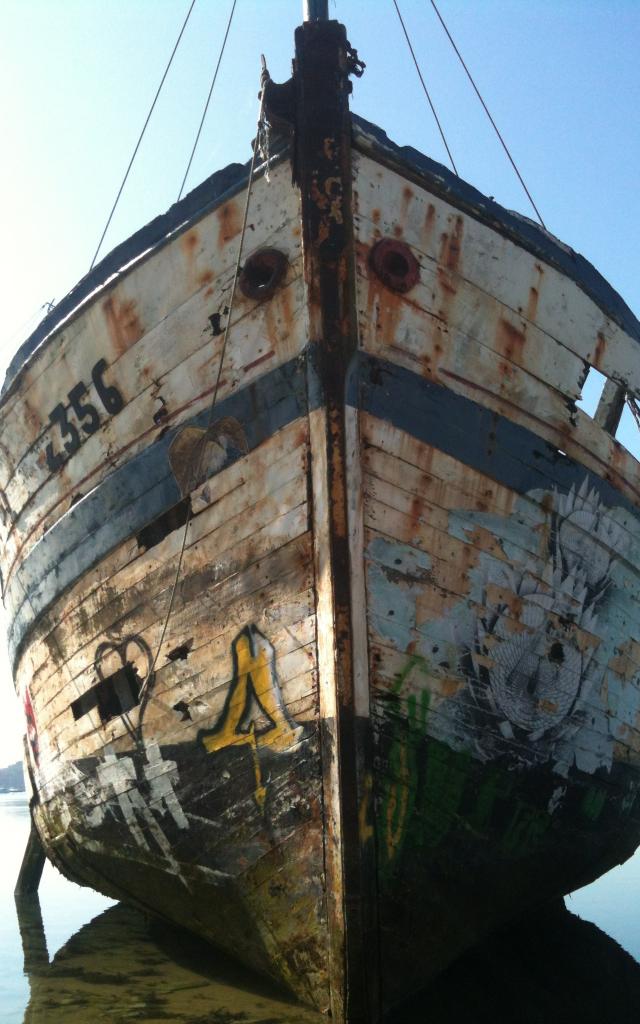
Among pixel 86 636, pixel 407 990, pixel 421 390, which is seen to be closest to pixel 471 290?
pixel 421 390

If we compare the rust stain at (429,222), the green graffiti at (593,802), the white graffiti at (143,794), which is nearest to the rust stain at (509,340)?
the rust stain at (429,222)

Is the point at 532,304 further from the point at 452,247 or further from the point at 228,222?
the point at 228,222

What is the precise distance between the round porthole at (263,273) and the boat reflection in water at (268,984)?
11.7ft

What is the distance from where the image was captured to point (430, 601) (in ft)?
14.0

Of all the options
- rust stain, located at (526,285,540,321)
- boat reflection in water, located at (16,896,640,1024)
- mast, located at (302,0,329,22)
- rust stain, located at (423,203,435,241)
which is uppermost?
mast, located at (302,0,329,22)

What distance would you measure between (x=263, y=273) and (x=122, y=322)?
3.23 feet

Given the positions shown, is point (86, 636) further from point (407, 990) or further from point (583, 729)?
point (583, 729)

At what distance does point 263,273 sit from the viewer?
4461 mm


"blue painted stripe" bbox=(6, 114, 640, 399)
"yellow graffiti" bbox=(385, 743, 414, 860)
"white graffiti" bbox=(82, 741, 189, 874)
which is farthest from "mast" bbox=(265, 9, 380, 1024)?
"white graffiti" bbox=(82, 741, 189, 874)

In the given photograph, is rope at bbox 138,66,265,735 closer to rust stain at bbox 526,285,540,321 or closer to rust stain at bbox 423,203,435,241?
rust stain at bbox 423,203,435,241

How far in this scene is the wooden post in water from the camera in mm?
8445

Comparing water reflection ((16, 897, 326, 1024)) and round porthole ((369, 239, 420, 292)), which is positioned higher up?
round porthole ((369, 239, 420, 292))

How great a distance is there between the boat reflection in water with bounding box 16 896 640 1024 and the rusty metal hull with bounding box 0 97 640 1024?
0.22 m

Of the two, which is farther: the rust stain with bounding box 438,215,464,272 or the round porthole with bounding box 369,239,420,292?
the rust stain with bounding box 438,215,464,272
